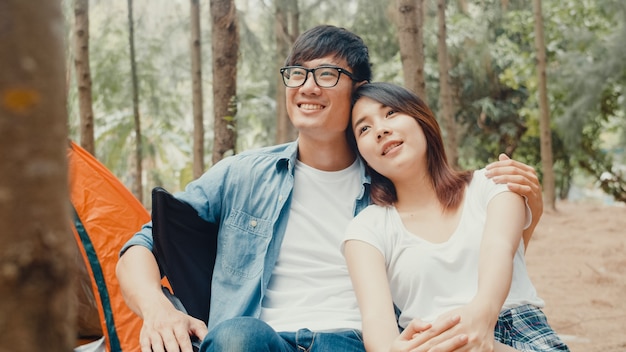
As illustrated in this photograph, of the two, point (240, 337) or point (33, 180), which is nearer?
point (33, 180)

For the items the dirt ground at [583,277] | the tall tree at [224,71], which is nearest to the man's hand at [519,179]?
the dirt ground at [583,277]

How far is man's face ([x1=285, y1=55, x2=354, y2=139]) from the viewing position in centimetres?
213

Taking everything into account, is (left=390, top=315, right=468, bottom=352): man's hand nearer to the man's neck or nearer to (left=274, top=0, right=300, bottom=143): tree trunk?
the man's neck

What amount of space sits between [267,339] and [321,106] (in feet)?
2.72

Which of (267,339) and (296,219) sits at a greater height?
(296,219)

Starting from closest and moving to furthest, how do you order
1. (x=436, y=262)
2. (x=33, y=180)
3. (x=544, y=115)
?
(x=33, y=180) < (x=436, y=262) < (x=544, y=115)

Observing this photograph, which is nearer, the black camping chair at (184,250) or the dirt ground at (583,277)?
the black camping chair at (184,250)

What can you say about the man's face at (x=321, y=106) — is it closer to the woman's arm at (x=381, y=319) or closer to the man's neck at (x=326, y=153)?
the man's neck at (x=326, y=153)

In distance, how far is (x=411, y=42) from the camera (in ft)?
12.8

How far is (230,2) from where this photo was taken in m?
4.68

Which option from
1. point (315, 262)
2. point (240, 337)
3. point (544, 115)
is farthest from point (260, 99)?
point (240, 337)

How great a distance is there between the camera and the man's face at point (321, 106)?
2.13 metres

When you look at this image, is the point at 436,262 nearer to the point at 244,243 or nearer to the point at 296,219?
the point at 296,219

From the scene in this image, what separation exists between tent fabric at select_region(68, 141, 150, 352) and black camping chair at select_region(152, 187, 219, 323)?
49.9 inches
